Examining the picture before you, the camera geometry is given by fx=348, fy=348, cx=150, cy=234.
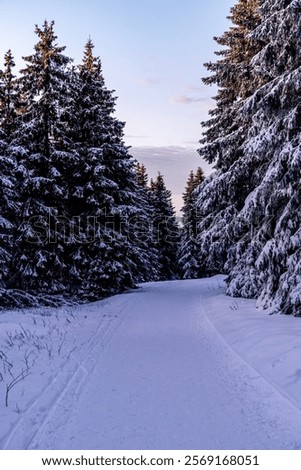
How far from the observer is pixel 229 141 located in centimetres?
1578

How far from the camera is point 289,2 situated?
1039 cm

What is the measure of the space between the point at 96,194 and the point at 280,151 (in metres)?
11.9

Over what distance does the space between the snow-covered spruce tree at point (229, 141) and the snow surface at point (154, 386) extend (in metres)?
6.64

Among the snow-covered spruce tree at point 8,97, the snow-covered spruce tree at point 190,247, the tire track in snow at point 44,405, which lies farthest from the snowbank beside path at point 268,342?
the snow-covered spruce tree at point 190,247

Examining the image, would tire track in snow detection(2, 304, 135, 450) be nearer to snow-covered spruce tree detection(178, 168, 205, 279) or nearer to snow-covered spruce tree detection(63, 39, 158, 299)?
snow-covered spruce tree detection(63, 39, 158, 299)

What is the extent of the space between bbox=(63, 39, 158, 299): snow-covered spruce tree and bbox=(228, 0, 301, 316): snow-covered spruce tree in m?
Answer: 9.77

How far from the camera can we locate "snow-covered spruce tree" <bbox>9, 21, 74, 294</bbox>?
16781 millimetres

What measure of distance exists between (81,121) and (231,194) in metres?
10.8

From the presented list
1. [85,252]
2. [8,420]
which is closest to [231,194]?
[85,252]

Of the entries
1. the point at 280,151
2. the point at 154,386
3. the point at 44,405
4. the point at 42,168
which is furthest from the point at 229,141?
the point at 44,405

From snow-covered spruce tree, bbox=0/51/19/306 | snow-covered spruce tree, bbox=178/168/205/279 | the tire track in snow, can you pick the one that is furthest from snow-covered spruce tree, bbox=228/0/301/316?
snow-covered spruce tree, bbox=178/168/205/279

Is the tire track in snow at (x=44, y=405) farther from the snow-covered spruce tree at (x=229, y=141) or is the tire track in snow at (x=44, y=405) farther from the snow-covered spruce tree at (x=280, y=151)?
the snow-covered spruce tree at (x=229, y=141)

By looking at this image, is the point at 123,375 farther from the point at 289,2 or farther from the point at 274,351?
the point at 289,2

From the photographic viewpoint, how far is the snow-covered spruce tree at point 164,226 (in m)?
41.6
